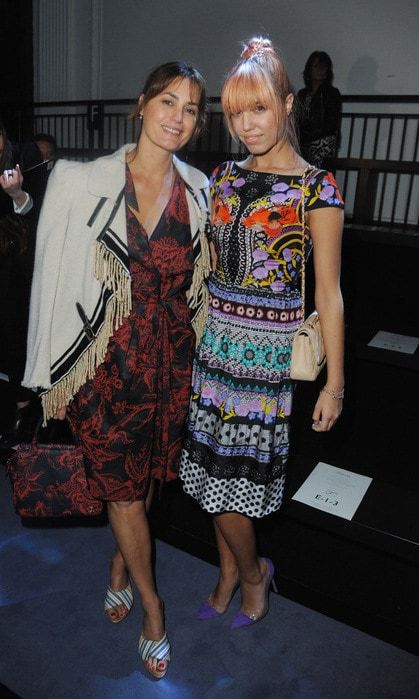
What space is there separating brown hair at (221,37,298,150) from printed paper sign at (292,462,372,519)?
118 centimetres

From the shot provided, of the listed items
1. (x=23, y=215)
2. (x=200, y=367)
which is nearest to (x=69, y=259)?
(x=200, y=367)

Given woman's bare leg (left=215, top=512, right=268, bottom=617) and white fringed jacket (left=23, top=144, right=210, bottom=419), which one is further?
woman's bare leg (left=215, top=512, right=268, bottom=617)

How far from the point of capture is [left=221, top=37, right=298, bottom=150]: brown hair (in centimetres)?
132

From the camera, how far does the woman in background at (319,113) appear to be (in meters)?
4.37

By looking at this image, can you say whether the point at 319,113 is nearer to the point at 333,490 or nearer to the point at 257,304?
the point at 333,490

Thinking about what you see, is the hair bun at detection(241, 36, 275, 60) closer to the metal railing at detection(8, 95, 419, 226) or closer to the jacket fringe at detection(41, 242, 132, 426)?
the jacket fringe at detection(41, 242, 132, 426)

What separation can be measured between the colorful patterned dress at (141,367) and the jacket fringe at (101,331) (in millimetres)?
24

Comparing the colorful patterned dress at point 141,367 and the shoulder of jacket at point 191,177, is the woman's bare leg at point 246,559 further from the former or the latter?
the shoulder of jacket at point 191,177

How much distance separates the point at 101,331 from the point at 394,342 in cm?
154

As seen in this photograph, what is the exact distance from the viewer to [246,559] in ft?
5.58

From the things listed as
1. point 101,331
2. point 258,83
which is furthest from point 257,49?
point 101,331

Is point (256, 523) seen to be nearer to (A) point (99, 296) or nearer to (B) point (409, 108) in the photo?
(A) point (99, 296)

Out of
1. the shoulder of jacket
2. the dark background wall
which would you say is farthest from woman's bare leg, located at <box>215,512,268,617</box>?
the dark background wall

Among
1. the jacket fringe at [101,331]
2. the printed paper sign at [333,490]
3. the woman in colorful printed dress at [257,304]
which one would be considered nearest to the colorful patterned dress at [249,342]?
the woman in colorful printed dress at [257,304]
